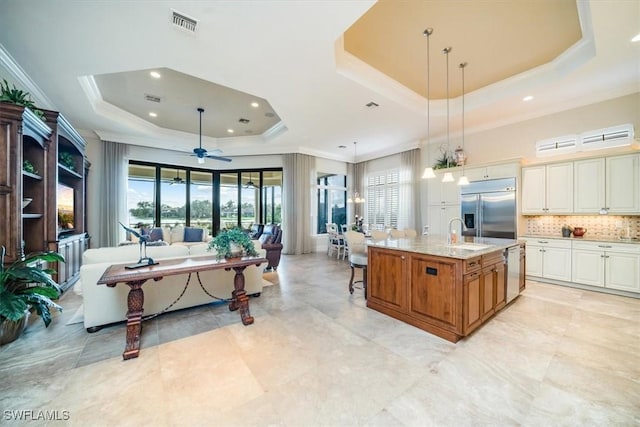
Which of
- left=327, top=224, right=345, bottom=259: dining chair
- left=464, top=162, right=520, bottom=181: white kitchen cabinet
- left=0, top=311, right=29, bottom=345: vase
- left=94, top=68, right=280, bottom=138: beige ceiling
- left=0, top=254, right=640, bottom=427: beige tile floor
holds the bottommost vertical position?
left=0, top=254, right=640, bottom=427: beige tile floor

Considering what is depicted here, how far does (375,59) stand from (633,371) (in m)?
4.43

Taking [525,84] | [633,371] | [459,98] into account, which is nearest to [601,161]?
[525,84]

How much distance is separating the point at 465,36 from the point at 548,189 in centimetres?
331

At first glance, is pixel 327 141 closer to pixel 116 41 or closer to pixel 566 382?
pixel 116 41

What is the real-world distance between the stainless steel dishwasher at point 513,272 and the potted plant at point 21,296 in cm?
494

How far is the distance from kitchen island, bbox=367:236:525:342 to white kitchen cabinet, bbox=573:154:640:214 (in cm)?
213

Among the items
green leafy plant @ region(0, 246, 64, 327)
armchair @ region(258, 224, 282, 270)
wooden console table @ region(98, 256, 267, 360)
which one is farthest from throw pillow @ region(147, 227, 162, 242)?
wooden console table @ region(98, 256, 267, 360)

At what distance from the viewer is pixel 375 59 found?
12.4 feet

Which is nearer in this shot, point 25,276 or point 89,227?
point 25,276

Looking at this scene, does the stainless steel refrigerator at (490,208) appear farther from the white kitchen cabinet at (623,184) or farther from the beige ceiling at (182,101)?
the beige ceiling at (182,101)

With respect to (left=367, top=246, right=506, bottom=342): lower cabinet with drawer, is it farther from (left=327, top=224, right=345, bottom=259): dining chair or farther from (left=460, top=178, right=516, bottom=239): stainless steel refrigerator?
(left=327, top=224, right=345, bottom=259): dining chair

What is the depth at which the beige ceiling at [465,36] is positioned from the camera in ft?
9.16

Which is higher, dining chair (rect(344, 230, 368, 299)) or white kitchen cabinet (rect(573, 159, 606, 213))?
white kitchen cabinet (rect(573, 159, 606, 213))

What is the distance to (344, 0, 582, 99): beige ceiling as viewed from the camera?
2791mm
